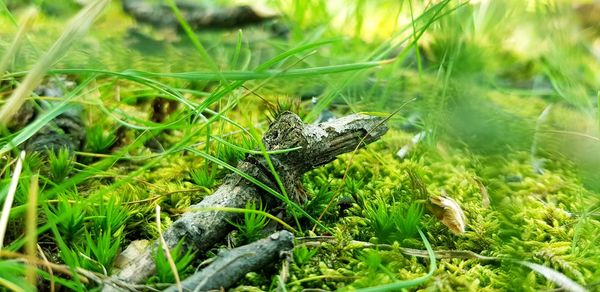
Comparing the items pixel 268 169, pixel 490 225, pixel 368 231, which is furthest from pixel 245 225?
pixel 490 225

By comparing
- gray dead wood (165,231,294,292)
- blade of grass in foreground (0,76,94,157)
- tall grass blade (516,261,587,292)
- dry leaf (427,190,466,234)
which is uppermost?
blade of grass in foreground (0,76,94,157)

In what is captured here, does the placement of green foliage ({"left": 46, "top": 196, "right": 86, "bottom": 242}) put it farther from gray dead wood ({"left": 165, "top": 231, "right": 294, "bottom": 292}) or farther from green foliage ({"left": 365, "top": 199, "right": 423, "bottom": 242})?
green foliage ({"left": 365, "top": 199, "right": 423, "bottom": 242})

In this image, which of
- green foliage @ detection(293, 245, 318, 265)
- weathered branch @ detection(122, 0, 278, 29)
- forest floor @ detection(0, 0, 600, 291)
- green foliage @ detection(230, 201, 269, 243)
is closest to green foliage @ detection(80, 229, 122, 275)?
forest floor @ detection(0, 0, 600, 291)

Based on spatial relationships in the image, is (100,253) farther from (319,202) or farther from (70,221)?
(319,202)

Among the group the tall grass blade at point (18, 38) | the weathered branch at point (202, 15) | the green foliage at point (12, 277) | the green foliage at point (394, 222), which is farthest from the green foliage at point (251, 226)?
the weathered branch at point (202, 15)

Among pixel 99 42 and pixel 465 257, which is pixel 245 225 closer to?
pixel 465 257

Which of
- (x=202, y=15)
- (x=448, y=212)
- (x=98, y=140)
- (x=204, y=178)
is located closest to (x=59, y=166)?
(x=98, y=140)

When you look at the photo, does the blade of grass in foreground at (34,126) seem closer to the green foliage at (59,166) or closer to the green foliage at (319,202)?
the green foliage at (59,166)

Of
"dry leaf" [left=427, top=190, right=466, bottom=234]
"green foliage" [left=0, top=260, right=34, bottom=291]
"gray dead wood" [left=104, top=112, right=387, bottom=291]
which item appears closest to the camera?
"green foliage" [left=0, top=260, right=34, bottom=291]
